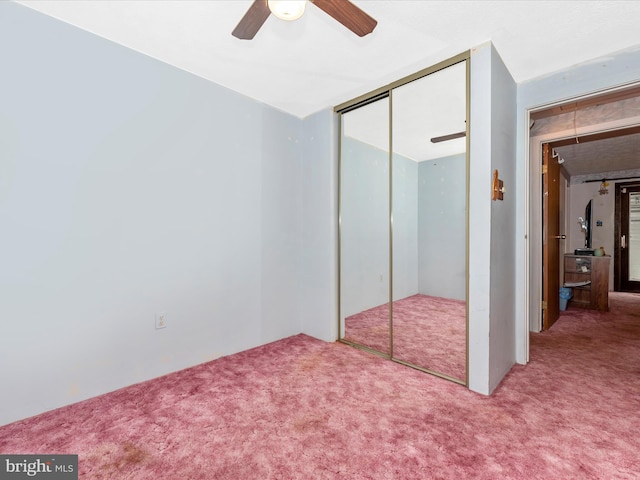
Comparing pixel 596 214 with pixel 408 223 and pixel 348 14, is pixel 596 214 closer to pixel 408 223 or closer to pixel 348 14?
pixel 408 223

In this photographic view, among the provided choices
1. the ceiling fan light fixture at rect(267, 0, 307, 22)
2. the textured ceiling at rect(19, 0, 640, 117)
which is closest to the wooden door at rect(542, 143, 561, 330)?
the textured ceiling at rect(19, 0, 640, 117)

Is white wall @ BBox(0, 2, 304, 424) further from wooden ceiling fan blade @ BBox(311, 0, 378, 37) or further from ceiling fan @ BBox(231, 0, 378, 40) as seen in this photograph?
wooden ceiling fan blade @ BBox(311, 0, 378, 37)

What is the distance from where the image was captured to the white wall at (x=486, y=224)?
210cm

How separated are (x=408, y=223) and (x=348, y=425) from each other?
135 inches

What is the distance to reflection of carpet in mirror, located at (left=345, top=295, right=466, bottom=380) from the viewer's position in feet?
8.83

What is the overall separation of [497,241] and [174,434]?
8.01 feet

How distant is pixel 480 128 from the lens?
2125mm

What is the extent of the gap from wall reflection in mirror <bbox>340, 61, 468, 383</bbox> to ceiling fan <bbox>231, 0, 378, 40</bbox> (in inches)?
47.7

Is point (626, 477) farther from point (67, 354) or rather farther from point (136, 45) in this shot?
point (136, 45)

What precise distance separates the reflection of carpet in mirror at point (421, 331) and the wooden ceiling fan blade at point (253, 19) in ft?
8.71

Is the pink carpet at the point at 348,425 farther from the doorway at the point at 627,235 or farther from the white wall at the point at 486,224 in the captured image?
the doorway at the point at 627,235

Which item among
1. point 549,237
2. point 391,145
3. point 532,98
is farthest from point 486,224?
point 549,237

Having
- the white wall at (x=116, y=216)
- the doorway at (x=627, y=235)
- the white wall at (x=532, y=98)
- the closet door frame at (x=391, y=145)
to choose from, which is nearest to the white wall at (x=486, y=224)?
the closet door frame at (x=391, y=145)

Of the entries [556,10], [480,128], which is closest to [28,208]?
[480,128]
